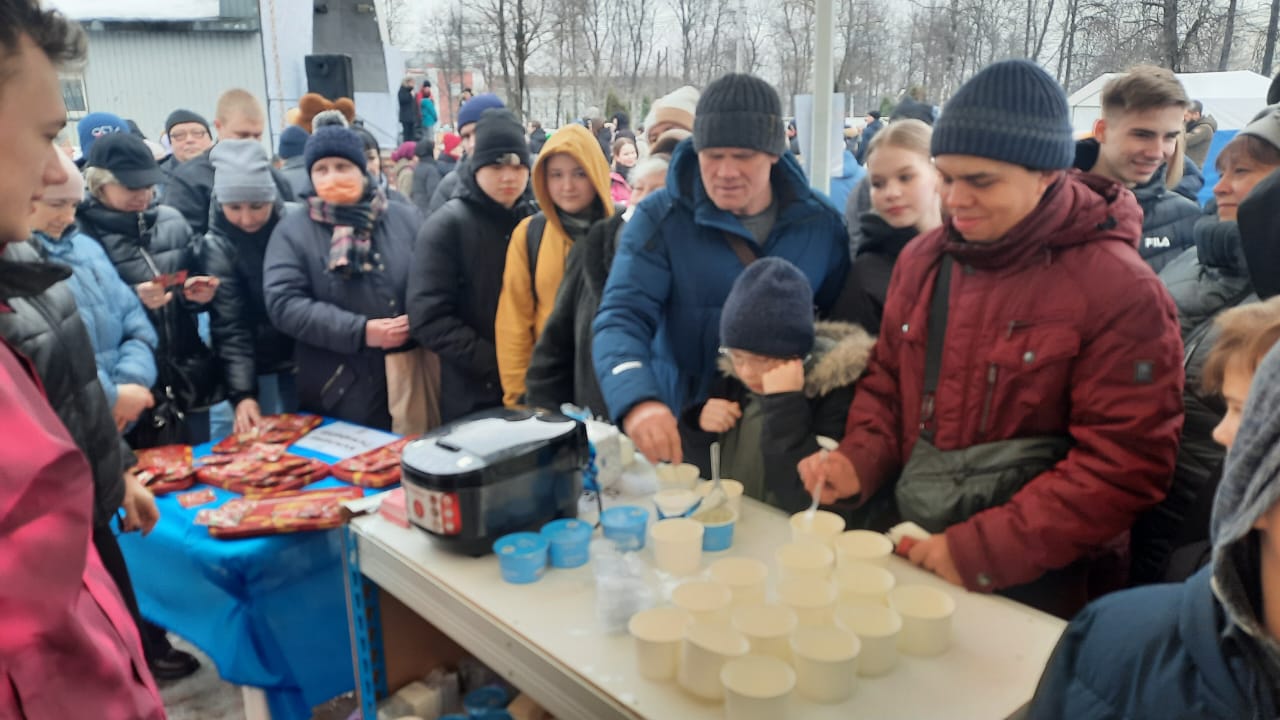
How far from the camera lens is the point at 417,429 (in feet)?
9.69

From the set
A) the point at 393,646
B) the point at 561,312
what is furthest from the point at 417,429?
the point at 393,646

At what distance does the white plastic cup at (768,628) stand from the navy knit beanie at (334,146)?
2321 mm

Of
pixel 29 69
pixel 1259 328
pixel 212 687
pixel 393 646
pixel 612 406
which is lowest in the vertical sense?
pixel 212 687

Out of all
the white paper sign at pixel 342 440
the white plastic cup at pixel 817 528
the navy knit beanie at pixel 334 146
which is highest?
the navy knit beanie at pixel 334 146

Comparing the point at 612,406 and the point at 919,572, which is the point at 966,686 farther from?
the point at 612,406

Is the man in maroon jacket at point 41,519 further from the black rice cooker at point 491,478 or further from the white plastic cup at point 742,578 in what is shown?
the white plastic cup at point 742,578

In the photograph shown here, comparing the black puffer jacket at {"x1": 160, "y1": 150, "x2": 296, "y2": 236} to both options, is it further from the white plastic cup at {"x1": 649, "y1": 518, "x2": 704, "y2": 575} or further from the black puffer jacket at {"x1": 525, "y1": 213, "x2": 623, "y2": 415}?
the white plastic cup at {"x1": 649, "y1": 518, "x2": 704, "y2": 575}

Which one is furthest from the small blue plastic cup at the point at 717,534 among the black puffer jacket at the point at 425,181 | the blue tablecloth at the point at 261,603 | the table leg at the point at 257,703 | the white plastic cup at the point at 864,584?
the black puffer jacket at the point at 425,181

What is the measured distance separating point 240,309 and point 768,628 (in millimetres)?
2599

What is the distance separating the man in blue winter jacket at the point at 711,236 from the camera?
1988 mm

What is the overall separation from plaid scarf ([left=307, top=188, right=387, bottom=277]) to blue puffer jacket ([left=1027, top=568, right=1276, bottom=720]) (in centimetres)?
247

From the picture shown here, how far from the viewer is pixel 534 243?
107 inches

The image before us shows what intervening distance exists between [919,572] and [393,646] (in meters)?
1.07

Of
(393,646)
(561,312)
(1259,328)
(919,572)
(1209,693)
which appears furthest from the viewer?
(561,312)
